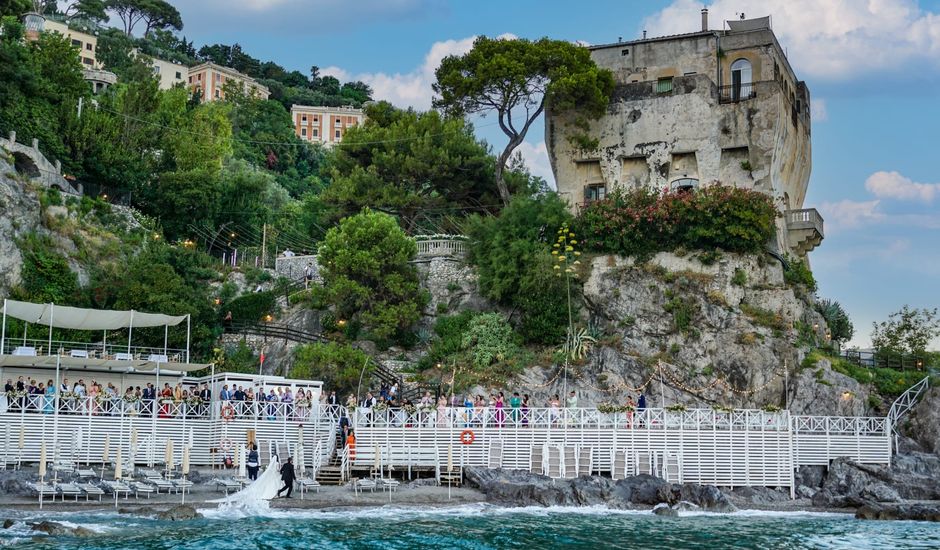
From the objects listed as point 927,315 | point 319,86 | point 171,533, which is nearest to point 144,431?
point 171,533

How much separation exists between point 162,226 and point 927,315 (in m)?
33.9

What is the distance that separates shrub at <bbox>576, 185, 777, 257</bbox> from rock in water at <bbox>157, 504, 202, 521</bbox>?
21551 mm

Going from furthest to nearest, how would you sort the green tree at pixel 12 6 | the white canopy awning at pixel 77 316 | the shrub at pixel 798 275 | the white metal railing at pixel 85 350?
the green tree at pixel 12 6, the shrub at pixel 798 275, the white metal railing at pixel 85 350, the white canopy awning at pixel 77 316

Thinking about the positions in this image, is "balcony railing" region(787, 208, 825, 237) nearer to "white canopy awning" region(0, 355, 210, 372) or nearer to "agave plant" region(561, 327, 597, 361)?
"agave plant" region(561, 327, 597, 361)

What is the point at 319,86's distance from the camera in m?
126

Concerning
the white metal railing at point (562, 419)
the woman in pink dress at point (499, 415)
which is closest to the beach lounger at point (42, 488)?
the white metal railing at point (562, 419)

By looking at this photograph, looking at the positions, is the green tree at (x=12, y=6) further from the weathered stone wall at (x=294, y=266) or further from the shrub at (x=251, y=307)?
the shrub at (x=251, y=307)

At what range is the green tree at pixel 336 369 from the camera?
1521 inches

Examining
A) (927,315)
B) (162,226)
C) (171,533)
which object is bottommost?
(171,533)

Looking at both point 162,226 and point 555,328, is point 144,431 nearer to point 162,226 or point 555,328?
point 555,328

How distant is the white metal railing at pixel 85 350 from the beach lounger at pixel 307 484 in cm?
782

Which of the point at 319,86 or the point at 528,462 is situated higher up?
the point at 319,86

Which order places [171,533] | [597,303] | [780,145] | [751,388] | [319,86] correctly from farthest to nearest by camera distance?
[319,86] → [780,145] → [597,303] → [751,388] → [171,533]

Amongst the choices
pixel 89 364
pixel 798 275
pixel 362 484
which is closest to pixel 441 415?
pixel 362 484
